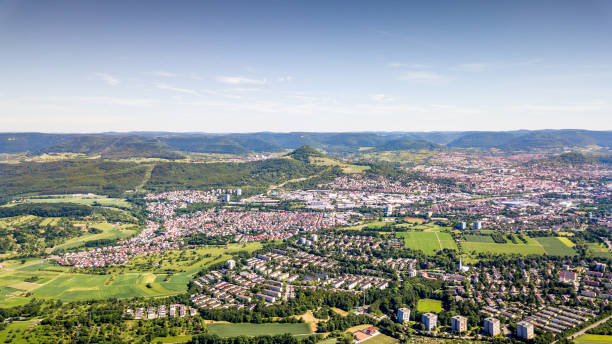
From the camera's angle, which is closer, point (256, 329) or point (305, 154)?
point (256, 329)

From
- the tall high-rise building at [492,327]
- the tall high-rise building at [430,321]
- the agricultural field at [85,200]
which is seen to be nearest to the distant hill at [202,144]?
the agricultural field at [85,200]

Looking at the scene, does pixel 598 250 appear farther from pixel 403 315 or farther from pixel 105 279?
pixel 105 279

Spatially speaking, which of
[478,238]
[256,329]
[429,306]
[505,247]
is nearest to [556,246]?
[505,247]

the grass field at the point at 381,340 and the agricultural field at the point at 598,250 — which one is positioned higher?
the agricultural field at the point at 598,250

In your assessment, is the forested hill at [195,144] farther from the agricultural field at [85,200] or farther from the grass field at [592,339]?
the grass field at [592,339]

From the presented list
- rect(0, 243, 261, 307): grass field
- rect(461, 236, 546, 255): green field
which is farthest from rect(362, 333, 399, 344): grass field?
rect(461, 236, 546, 255): green field

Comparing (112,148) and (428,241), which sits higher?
(112,148)

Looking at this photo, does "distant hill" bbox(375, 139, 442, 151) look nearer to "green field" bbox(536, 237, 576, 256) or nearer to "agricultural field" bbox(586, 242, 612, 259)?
"green field" bbox(536, 237, 576, 256)
